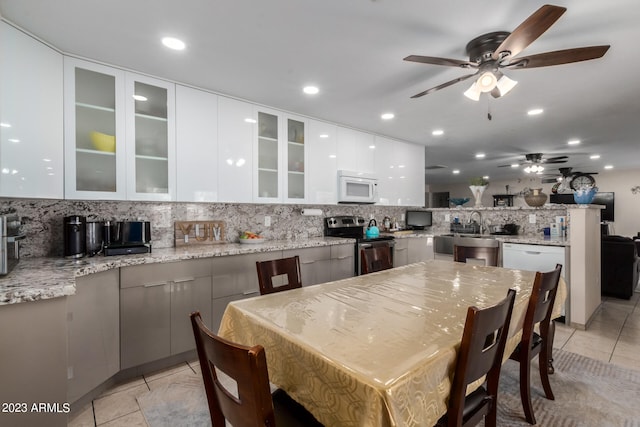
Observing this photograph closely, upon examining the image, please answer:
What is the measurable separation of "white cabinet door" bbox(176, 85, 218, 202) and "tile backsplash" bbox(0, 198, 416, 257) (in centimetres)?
33

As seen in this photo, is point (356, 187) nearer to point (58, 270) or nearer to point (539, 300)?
point (539, 300)

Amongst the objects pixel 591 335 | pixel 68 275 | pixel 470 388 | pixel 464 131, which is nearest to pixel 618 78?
pixel 464 131

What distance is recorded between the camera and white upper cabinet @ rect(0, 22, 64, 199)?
1788 mm

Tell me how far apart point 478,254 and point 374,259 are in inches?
42.3

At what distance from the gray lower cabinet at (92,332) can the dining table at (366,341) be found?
1.07 metres

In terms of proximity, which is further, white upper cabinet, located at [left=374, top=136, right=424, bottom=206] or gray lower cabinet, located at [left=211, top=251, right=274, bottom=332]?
white upper cabinet, located at [left=374, top=136, right=424, bottom=206]

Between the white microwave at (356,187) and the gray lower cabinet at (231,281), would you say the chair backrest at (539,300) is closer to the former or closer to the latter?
the gray lower cabinet at (231,281)

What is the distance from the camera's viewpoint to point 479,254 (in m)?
2.77

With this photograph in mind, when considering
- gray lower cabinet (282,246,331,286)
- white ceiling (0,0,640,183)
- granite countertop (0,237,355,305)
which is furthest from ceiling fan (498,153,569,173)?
granite countertop (0,237,355,305)

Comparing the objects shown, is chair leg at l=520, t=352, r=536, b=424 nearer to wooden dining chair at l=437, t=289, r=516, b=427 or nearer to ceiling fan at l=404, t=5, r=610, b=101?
wooden dining chair at l=437, t=289, r=516, b=427

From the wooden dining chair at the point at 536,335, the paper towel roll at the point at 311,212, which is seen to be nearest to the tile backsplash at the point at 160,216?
the paper towel roll at the point at 311,212

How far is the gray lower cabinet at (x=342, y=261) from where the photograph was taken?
350 centimetres

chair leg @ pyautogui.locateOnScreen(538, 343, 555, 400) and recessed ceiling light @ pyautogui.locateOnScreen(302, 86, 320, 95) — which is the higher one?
recessed ceiling light @ pyautogui.locateOnScreen(302, 86, 320, 95)

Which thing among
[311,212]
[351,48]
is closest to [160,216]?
[311,212]
